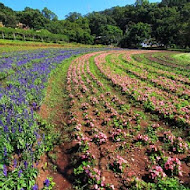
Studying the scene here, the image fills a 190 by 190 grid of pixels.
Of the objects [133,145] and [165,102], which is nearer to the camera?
[133,145]

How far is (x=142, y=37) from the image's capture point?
7581 cm

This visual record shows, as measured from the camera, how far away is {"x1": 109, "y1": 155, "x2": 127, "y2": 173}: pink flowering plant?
4336 mm

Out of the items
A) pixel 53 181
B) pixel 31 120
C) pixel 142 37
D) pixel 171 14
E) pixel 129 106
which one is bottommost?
pixel 53 181

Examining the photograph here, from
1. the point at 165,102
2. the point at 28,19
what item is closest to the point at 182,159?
the point at 165,102

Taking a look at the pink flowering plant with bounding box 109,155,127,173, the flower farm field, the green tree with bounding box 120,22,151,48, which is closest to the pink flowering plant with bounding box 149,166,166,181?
the flower farm field

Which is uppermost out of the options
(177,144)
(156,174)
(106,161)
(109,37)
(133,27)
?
(133,27)

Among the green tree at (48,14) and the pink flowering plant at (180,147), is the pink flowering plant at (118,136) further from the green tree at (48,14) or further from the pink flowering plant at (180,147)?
the green tree at (48,14)

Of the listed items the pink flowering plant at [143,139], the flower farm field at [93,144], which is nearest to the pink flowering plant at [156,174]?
the flower farm field at [93,144]

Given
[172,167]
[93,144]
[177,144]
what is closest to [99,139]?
[93,144]

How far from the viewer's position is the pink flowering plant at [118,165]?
4.34 m

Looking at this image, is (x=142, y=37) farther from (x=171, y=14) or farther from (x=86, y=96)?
(x=86, y=96)

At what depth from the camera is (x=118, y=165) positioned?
14.5 feet

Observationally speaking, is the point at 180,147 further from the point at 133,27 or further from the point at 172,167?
the point at 133,27

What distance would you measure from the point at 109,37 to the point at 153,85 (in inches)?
3664
